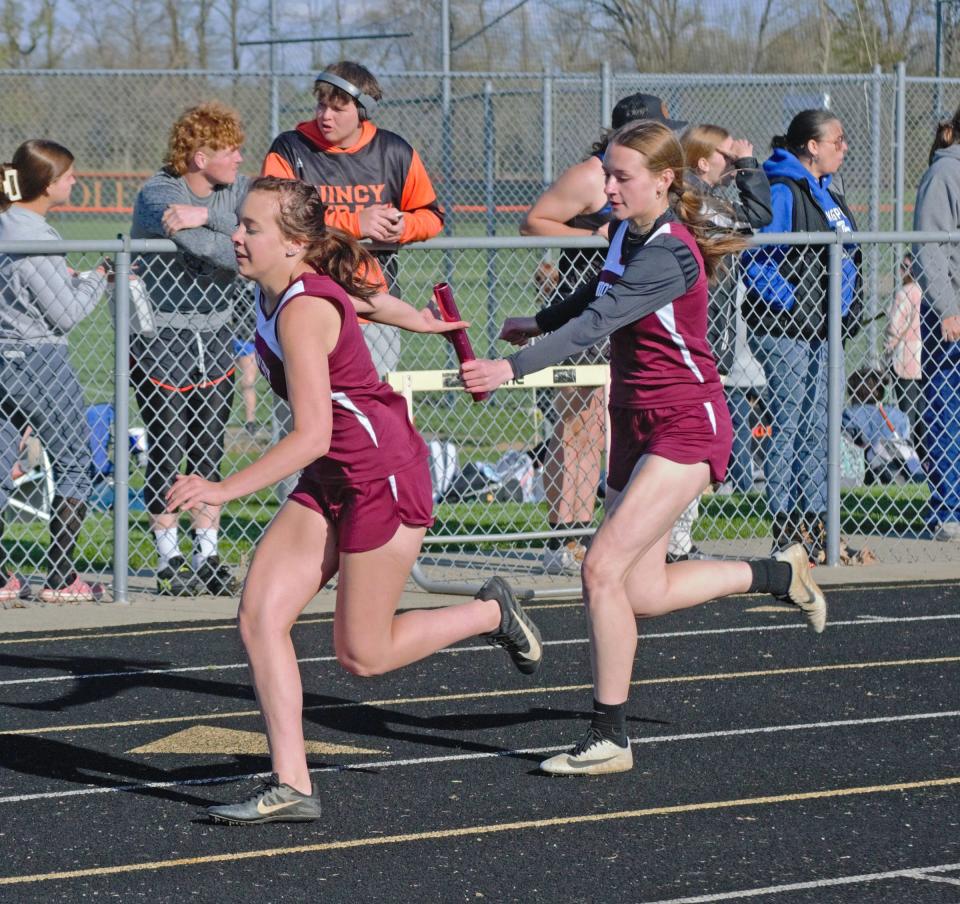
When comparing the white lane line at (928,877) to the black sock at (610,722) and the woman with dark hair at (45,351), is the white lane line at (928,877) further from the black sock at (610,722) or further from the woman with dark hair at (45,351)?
the woman with dark hair at (45,351)

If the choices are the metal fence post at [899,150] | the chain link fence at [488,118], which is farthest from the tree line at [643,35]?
the metal fence post at [899,150]

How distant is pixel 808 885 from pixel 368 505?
5.20 feet

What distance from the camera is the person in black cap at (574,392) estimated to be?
8734 millimetres

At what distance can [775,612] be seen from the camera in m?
8.41

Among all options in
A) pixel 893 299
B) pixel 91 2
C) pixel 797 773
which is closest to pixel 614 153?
pixel 797 773

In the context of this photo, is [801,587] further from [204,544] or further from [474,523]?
[474,523]

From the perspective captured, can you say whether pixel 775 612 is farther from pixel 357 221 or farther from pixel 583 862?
pixel 583 862

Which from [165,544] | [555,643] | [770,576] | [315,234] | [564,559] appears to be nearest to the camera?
[315,234]

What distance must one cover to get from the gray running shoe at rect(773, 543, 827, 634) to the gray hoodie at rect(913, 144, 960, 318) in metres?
3.83

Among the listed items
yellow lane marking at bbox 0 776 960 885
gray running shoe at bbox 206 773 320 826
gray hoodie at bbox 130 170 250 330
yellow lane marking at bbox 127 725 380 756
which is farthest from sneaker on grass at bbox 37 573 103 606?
yellow lane marking at bbox 0 776 960 885

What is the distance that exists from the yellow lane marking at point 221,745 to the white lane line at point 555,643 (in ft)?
3.23

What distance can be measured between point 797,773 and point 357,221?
11.4 ft

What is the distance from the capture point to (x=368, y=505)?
5160 mm

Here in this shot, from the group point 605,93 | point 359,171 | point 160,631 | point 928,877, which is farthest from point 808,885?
point 605,93
